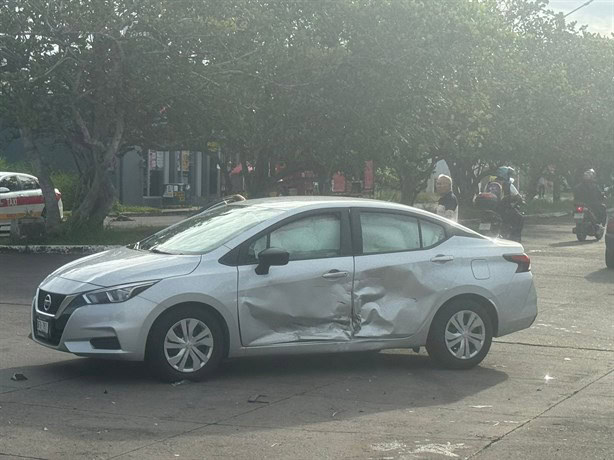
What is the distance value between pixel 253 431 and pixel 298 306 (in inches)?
86.0

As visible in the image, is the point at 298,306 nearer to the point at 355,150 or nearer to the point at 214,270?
the point at 214,270

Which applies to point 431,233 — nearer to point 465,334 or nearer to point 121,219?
Answer: point 465,334

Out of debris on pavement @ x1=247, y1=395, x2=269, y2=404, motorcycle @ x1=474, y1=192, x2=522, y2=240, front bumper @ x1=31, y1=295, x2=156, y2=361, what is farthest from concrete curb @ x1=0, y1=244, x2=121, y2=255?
debris on pavement @ x1=247, y1=395, x2=269, y2=404

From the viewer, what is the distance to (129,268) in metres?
9.86

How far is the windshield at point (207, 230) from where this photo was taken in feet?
34.0

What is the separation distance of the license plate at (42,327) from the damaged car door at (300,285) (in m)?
→ 1.58

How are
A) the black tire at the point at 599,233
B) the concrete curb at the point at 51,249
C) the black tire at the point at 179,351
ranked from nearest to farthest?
the black tire at the point at 179,351 < the concrete curb at the point at 51,249 < the black tire at the point at 599,233

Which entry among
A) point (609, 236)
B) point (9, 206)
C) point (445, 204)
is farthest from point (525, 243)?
point (445, 204)

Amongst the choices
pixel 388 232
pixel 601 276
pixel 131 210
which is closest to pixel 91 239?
pixel 601 276

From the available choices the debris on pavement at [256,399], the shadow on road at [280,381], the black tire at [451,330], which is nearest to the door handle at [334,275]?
the shadow on road at [280,381]

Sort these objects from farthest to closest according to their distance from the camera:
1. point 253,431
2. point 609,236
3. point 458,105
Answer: point 458,105 < point 609,236 < point 253,431

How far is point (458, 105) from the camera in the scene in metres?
34.2

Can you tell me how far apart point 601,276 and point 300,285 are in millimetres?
11360

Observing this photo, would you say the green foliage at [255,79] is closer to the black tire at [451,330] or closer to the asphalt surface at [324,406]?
the asphalt surface at [324,406]
